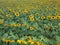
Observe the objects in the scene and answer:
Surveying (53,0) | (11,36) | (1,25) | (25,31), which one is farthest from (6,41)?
(53,0)

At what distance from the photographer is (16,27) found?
18.4ft

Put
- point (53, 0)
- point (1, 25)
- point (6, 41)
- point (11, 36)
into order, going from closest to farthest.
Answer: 1. point (6, 41)
2. point (11, 36)
3. point (1, 25)
4. point (53, 0)

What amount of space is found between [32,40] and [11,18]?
2.49 metres

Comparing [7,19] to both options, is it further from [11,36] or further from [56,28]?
[11,36]

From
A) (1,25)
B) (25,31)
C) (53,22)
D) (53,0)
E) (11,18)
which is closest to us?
(25,31)

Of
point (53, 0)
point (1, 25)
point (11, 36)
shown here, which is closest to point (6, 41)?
point (11, 36)

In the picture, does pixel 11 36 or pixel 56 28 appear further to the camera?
pixel 56 28

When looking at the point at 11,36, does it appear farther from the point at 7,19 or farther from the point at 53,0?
the point at 53,0

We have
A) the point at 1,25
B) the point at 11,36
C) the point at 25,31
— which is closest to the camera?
the point at 11,36

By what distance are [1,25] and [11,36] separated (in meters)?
1.19

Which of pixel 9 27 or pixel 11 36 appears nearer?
pixel 11 36

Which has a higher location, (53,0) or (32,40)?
(32,40)

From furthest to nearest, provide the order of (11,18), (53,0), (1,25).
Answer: (53,0) < (11,18) < (1,25)

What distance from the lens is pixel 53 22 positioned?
21.1 feet
